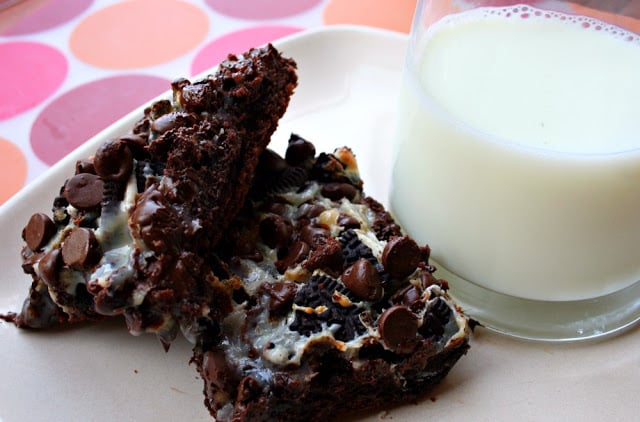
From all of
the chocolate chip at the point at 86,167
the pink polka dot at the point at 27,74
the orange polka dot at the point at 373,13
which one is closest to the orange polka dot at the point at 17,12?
the pink polka dot at the point at 27,74

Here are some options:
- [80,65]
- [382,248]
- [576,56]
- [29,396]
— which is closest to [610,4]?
[576,56]

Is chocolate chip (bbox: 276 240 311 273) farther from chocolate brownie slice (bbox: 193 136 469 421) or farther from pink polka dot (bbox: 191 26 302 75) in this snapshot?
pink polka dot (bbox: 191 26 302 75)

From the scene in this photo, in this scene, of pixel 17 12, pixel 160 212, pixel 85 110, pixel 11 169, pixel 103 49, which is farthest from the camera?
pixel 17 12

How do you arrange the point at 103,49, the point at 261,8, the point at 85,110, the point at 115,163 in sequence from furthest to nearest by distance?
the point at 261,8
the point at 103,49
the point at 85,110
the point at 115,163

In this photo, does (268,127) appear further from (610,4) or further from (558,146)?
(610,4)

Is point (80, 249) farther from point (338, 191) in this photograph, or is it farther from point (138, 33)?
point (138, 33)

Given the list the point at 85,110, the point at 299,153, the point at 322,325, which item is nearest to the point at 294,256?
the point at 322,325
